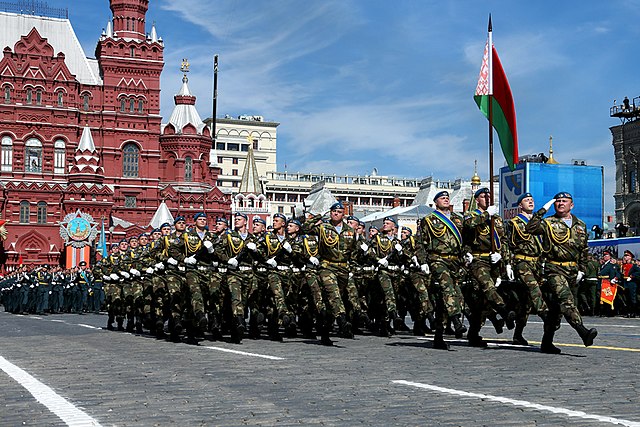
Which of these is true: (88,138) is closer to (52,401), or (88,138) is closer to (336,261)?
(336,261)

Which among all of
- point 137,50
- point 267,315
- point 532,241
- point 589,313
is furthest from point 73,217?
point 532,241

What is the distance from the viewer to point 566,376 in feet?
25.5

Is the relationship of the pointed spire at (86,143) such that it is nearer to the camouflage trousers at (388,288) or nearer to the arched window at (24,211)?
the arched window at (24,211)

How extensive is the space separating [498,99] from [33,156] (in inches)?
2083

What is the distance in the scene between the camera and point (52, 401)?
22.6 ft

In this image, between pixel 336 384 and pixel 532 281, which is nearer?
pixel 336 384

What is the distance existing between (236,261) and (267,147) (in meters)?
119

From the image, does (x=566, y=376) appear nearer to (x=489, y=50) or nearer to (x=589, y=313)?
(x=489, y=50)

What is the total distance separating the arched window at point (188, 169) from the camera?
68438mm

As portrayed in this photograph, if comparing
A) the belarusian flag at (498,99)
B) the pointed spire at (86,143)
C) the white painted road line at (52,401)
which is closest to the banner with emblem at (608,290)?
the belarusian flag at (498,99)

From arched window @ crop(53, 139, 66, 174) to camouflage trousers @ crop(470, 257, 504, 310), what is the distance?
2223 inches

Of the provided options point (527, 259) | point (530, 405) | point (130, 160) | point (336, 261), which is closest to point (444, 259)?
point (527, 259)

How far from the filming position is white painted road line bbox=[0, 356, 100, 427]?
5.95 m

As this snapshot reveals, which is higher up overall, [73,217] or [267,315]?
[73,217]
